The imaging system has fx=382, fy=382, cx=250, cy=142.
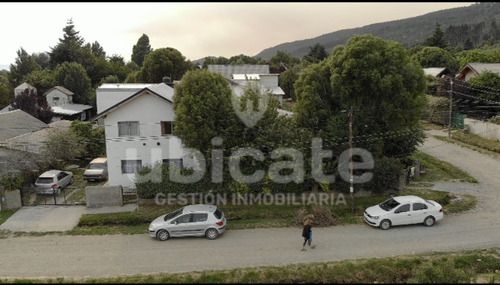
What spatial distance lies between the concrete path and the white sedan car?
498 inches

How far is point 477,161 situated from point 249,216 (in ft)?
64.4

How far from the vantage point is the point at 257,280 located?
43.1 ft

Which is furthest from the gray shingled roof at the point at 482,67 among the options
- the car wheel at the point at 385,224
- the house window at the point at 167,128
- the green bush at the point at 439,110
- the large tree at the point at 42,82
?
the large tree at the point at 42,82

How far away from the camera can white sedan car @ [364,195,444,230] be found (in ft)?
58.6

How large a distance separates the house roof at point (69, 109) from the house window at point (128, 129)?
87.4 ft

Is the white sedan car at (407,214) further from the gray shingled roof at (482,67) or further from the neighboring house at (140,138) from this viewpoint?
the gray shingled roof at (482,67)

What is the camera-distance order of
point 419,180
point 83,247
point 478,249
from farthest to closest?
point 419,180 < point 83,247 < point 478,249

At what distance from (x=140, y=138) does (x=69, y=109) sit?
3054 cm

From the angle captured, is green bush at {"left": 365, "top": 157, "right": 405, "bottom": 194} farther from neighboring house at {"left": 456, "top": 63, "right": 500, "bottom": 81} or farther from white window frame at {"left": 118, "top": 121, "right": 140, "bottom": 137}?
neighboring house at {"left": 456, "top": 63, "right": 500, "bottom": 81}

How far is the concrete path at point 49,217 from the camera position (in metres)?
18.8

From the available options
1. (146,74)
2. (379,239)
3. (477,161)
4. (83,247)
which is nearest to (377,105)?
(379,239)

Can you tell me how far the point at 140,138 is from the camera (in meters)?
22.9

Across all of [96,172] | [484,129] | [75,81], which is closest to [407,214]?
[96,172]

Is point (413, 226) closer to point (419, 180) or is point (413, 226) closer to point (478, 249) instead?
point (478, 249)
